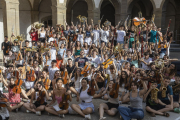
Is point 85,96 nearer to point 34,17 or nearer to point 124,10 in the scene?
point 124,10

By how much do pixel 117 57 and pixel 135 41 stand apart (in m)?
2.54

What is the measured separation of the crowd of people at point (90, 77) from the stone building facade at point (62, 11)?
7.39ft

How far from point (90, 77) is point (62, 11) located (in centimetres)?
677

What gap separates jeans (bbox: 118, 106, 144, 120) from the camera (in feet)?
13.5

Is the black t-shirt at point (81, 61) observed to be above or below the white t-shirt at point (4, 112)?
above

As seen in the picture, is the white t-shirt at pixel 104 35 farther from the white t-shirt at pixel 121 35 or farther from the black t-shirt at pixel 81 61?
the black t-shirt at pixel 81 61

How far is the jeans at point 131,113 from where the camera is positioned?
4121mm

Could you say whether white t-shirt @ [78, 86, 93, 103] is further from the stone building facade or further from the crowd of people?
the stone building facade

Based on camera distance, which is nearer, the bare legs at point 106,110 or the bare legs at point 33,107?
the bare legs at point 106,110

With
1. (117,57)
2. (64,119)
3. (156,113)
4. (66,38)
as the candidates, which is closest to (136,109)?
(156,113)

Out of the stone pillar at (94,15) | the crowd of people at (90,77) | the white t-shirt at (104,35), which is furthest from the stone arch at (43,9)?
the white t-shirt at (104,35)

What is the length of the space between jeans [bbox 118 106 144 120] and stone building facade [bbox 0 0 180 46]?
7.29m

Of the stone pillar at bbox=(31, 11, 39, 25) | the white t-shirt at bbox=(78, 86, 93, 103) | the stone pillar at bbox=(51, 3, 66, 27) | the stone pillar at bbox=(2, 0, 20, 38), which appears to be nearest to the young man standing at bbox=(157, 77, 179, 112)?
the white t-shirt at bbox=(78, 86, 93, 103)

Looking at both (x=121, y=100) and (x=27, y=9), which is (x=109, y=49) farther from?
(x=27, y=9)
